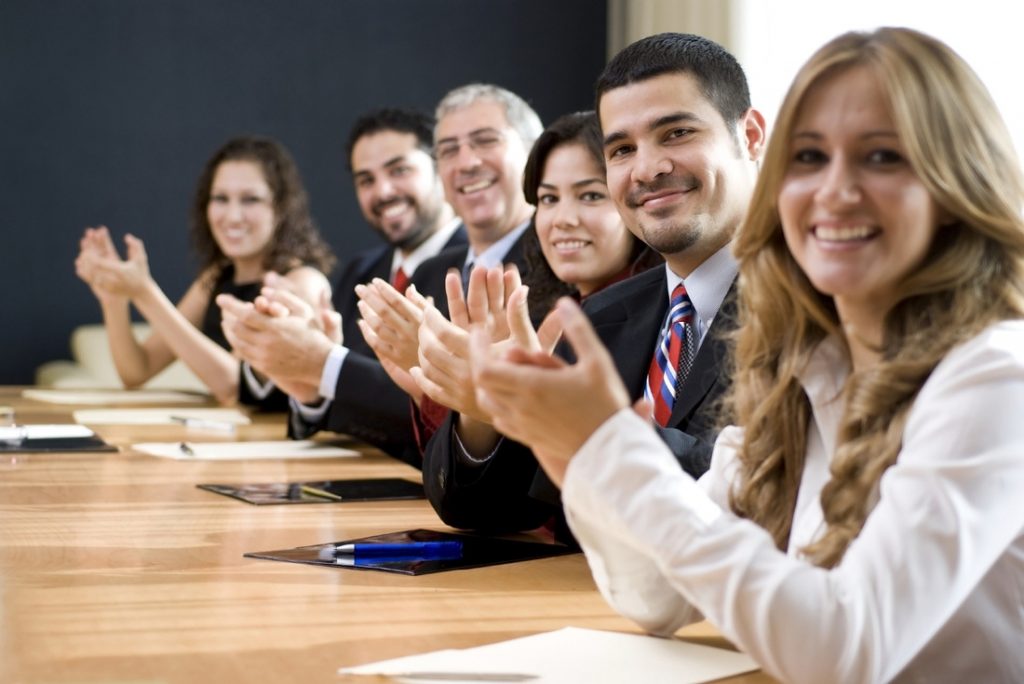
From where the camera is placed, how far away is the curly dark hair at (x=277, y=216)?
491 cm

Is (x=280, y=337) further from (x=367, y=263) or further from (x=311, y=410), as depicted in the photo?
(x=367, y=263)

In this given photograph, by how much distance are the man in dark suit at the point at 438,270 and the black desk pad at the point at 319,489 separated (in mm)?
402

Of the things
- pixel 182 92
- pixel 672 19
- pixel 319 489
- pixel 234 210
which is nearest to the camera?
pixel 319 489

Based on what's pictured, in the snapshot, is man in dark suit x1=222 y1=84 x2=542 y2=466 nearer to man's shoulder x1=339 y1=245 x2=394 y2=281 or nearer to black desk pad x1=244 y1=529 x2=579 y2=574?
man's shoulder x1=339 y1=245 x2=394 y2=281

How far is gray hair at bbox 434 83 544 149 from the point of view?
3.81 m

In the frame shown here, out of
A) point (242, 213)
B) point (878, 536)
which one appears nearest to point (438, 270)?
point (242, 213)

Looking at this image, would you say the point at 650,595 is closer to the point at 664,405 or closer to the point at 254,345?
the point at 664,405

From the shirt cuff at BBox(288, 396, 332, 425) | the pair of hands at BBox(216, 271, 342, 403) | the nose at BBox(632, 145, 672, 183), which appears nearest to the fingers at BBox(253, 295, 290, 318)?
the pair of hands at BBox(216, 271, 342, 403)

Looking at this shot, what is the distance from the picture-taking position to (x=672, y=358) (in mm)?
2045

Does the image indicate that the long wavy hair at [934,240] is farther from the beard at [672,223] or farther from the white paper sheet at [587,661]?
the beard at [672,223]

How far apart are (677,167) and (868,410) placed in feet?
3.50

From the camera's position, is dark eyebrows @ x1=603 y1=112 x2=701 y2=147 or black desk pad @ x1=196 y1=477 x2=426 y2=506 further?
black desk pad @ x1=196 y1=477 x2=426 y2=506

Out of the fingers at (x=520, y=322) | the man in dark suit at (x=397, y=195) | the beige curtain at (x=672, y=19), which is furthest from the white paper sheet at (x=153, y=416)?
the beige curtain at (x=672, y=19)

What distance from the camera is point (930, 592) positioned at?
108 cm
